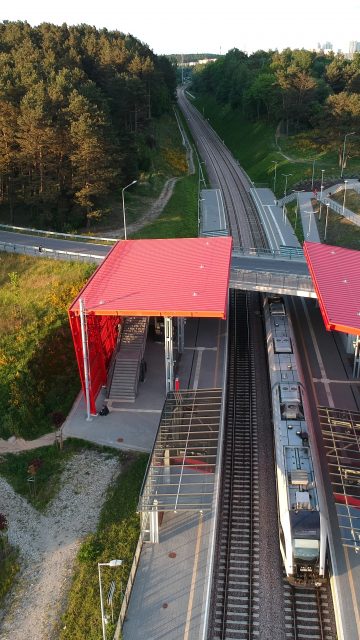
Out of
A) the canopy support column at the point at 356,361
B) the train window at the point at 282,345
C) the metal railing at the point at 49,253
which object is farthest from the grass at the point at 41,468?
the metal railing at the point at 49,253

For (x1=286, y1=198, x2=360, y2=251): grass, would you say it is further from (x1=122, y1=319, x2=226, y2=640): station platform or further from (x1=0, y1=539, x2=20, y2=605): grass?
(x1=0, y1=539, x2=20, y2=605): grass

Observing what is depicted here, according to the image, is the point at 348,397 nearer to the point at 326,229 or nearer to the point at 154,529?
the point at 154,529

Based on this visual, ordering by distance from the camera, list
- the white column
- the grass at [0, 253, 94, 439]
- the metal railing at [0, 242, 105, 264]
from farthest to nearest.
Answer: the metal railing at [0, 242, 105, 264] < the grass at [0, 253, 94, 439] < the white column

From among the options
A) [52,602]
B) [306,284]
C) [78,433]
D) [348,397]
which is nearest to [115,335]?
[78,433]

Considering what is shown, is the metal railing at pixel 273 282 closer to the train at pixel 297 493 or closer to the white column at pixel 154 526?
the train at pixel 297 493

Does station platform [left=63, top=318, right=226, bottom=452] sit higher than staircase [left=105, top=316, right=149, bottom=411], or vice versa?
staircase [left=105, top=316, right=149, bottom=411]

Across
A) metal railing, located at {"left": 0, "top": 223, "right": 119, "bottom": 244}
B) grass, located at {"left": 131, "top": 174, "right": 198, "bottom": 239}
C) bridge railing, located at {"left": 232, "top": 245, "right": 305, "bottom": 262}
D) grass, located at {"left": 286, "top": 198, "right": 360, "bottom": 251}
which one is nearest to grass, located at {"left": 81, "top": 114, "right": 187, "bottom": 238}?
grass, located at {"left": 131, "top": 174, "right": 198, "bottom": 239}
